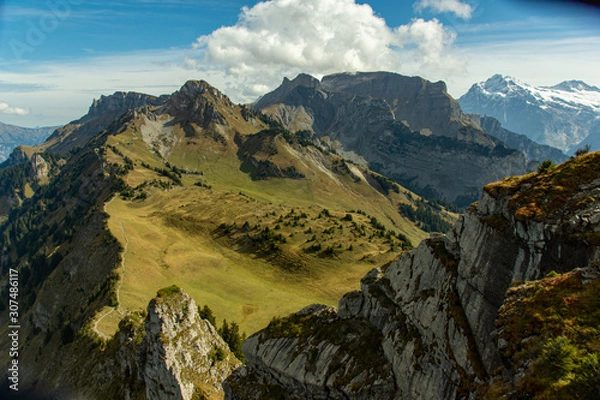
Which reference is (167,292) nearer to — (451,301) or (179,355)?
(179,355)

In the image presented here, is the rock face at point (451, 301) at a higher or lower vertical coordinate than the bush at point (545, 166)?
lower

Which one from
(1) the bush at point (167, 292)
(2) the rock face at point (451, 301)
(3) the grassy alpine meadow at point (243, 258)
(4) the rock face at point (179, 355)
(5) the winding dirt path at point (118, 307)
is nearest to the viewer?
(2) the rock face at point (451, 301)

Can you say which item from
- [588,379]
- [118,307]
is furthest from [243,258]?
[588,379]

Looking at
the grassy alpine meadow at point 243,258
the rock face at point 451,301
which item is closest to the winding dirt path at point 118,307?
the grassy alpine meadow at point 243,258

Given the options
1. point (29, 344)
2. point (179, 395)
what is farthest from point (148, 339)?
point (29, 344)

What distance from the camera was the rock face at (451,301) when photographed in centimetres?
1822

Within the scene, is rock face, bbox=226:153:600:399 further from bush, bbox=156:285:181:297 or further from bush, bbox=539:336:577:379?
bush, bbox=156:285:181:297

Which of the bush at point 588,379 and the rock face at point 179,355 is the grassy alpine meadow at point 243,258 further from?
the bush at point 588,379

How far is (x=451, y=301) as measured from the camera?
2184 centimetres

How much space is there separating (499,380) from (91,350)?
7838 centimetres

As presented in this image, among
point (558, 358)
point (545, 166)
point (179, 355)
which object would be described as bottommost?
point (179, 355)

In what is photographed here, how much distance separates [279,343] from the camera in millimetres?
30859

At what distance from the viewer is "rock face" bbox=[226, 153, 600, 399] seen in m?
18.2

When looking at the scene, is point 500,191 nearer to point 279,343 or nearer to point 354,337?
point 354,337
